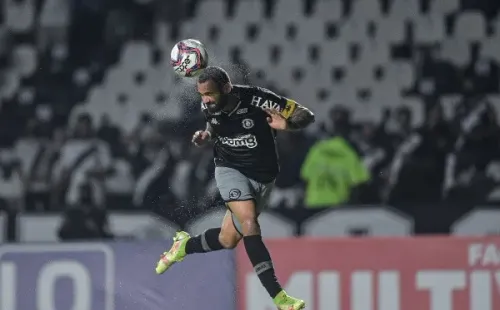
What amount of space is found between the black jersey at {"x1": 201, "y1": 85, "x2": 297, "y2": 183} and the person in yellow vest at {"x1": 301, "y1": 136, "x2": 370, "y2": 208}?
364cm

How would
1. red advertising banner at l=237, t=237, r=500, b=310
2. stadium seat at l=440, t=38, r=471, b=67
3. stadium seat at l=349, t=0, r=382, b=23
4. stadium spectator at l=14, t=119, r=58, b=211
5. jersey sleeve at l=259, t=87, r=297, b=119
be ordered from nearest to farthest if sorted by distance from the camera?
1. jersey sleeve at l=259, t=87, r=297, b=119
2. red advertising banner at l=237, t=237, r=500, b=310
3. stadium spectator at l=14, t=119, r=58, b=211
4. stadium seat at l=440, t=38, r=471, b=67
5. stadium seat at l=349, t=0, r=382, b=23

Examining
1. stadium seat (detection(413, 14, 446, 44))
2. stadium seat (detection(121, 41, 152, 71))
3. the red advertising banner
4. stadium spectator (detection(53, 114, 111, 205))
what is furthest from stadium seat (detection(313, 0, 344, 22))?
the red advertising banner

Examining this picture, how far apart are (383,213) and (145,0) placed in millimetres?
5095

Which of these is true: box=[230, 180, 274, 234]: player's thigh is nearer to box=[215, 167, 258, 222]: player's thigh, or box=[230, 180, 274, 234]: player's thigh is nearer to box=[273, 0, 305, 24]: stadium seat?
box=[215, 167, 258, 222]: player's thigh

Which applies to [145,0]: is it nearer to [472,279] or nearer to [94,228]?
[94,228]

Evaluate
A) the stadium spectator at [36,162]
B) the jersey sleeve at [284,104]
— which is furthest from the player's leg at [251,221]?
the stadium spectator at [36,162]

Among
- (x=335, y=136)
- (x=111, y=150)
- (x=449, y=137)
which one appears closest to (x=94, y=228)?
(x=111, y=150)

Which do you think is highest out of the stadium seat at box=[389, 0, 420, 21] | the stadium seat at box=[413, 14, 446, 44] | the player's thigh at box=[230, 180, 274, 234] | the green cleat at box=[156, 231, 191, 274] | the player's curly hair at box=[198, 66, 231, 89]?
the stadium seat at box=[389, 0, 420, 21]

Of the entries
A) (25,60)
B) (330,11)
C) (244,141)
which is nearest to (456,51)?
(330,11)

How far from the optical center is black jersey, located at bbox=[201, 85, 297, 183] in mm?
8781

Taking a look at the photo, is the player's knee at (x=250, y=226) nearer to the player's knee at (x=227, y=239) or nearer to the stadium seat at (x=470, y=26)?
the player's knee at (x=227, y=239)

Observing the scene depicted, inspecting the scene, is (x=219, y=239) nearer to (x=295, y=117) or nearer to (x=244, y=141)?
(x=244, y=141)

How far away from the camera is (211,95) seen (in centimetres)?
860

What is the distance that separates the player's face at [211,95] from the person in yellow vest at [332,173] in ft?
13.3
